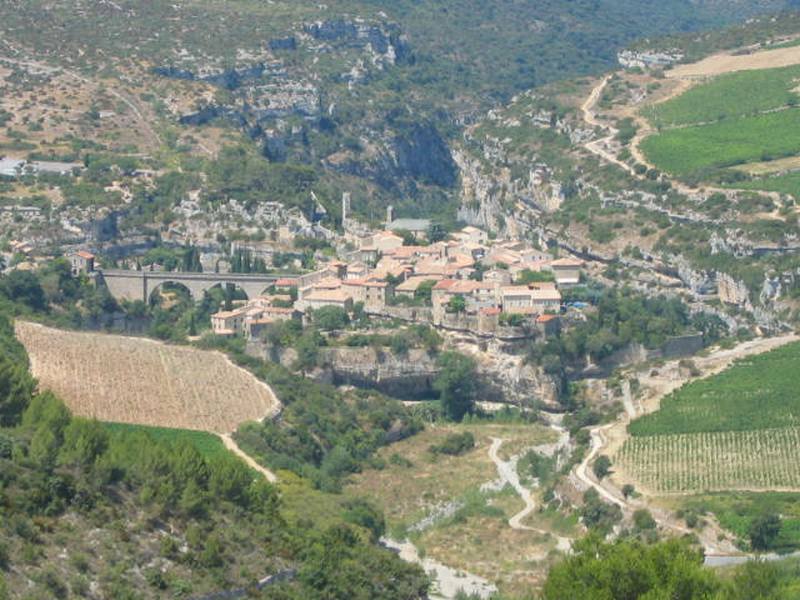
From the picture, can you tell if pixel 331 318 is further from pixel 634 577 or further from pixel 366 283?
pixel 634 577

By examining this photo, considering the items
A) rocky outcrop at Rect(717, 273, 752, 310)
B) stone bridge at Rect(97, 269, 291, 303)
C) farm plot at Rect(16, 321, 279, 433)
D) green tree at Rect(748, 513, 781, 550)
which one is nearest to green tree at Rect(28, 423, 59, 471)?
farm plot at Rect(16, 321, 279, 433)

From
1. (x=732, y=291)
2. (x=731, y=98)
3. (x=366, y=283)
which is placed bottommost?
(x=732, y=291)

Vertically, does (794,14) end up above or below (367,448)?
above

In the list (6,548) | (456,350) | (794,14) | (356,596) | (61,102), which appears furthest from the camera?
(794,14)

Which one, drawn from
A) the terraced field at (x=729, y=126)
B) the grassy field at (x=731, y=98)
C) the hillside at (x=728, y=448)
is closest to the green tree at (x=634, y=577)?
the hillside at (x=728, y=448)

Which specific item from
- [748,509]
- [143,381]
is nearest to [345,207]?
[143,381]

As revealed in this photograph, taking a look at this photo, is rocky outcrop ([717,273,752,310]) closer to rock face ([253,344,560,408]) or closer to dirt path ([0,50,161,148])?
rock face ([253,344,560,408])

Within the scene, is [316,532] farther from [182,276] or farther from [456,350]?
Answer: [182,276]

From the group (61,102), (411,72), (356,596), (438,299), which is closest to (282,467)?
(356,596)
